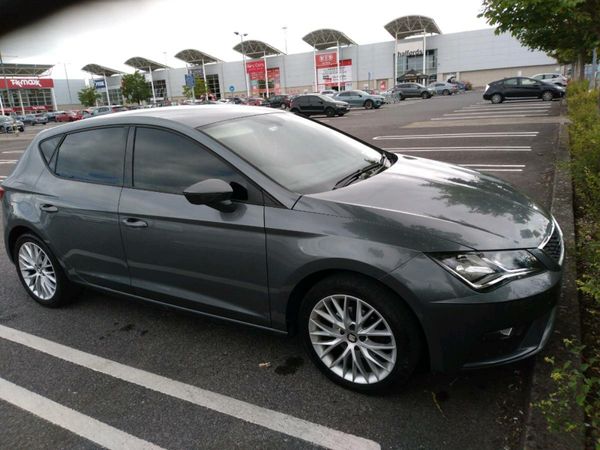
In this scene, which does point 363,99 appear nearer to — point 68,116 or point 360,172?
point 360,172

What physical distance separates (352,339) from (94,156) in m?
2.37

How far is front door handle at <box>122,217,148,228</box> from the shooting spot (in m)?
3.17

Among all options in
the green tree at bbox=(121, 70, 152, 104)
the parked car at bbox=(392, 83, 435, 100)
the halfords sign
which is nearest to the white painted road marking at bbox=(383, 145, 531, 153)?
the parked car at bbox=(392, 83, 435, 100)

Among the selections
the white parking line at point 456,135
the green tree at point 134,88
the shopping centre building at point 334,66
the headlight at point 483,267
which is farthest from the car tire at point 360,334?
the green tree at point 134,88

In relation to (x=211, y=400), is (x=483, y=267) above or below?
above

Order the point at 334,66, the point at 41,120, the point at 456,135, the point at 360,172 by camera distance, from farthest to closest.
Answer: the point at 334,66 < the point at 41,120 < the point at 456,135 < the point at 360,172

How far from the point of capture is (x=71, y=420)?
262 centimetres

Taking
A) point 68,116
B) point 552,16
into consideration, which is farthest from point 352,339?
point 68,116

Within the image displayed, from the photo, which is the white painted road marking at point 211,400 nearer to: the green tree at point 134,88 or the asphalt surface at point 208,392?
the asphalt surface at point 208,392

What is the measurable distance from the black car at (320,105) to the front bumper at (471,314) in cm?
2576

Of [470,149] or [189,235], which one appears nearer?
[189,235]

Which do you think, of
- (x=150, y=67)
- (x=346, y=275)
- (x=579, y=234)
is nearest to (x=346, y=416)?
(x=346, y=275)

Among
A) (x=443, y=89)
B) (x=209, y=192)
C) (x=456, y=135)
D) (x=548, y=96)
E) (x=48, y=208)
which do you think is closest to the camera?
(x=209, y=192)

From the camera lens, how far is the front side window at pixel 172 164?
2.99 metres
